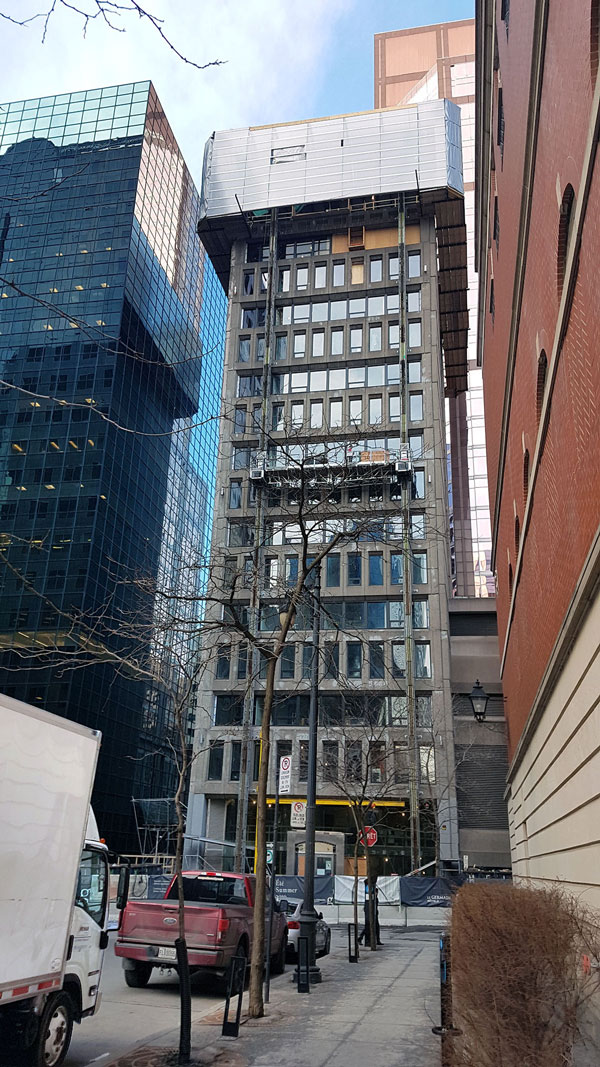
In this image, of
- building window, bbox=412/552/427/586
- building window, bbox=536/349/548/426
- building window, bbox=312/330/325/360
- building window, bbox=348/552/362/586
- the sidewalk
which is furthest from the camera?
building window, bbox=312/330/325/360

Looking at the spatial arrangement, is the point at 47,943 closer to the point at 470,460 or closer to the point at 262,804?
the point at 262,804

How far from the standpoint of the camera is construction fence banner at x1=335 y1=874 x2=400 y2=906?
31766 mm

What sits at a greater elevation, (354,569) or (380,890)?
(354,569)

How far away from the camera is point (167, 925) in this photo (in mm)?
12438

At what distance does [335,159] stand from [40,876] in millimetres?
69458

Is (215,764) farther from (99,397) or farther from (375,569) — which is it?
(99,397)

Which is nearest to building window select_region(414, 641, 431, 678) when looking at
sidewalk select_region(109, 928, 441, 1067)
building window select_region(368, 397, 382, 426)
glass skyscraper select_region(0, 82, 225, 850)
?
glass skyscraper select_region(0, 82, 225, 850)

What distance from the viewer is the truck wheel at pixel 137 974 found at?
520 inches

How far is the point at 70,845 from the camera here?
7.55 m

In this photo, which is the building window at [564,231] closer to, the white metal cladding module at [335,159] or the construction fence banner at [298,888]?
the construction fence banner at [298,888]

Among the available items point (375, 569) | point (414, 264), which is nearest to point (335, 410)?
point (375, 569)

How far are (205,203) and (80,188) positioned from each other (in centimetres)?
1710

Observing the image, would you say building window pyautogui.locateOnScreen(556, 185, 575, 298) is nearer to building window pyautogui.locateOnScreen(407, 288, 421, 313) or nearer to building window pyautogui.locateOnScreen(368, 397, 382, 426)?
building window pyautogui.locateOnScreen(368, 397, 382, 426)

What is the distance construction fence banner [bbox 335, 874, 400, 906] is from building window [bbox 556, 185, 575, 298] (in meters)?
27.8
